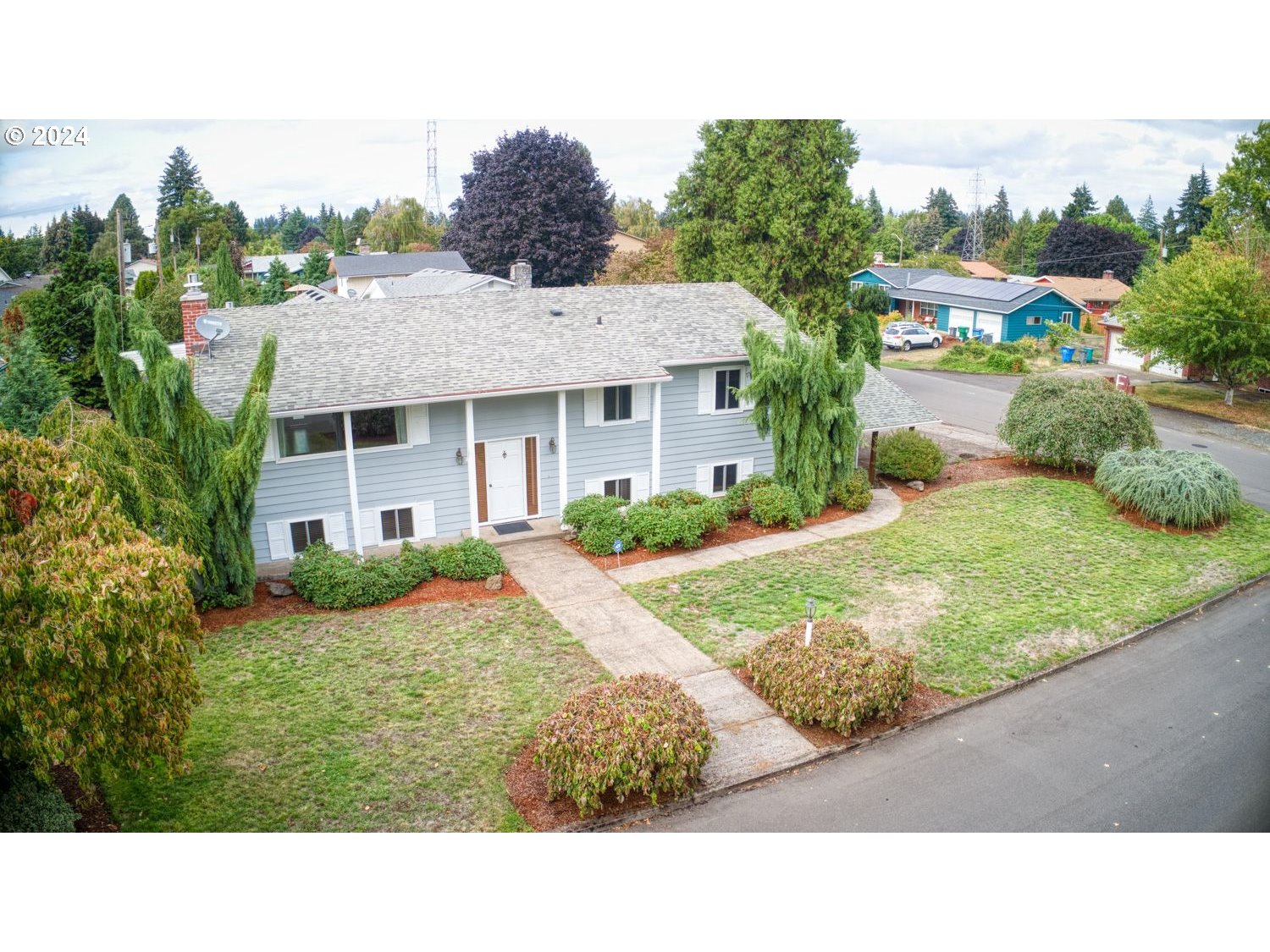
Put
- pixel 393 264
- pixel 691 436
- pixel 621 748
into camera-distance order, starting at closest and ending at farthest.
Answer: pixel 621 748 → pixel 691 436 → pixel 393 264

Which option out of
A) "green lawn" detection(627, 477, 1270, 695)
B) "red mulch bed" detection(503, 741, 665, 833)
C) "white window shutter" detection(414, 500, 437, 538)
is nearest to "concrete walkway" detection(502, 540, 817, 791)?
"green lawn" detection(627, 477, 1270, 695)

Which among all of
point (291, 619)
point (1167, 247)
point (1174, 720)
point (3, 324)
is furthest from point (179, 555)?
point (1167, 247)

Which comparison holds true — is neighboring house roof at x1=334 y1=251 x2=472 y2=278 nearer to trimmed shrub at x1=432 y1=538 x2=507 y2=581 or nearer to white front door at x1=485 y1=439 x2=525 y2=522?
white front door at x1=485 y1=439 x2=525 y2=522

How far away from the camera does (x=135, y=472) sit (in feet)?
35.2

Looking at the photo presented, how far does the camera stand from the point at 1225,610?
1427 centimetres

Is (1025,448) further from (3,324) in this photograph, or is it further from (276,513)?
(3,324)

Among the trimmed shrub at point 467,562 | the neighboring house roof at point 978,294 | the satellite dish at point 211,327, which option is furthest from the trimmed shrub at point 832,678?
the neighboring house roof at point 978,294

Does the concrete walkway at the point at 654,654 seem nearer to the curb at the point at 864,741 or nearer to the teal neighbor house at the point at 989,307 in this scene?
the curb at the point at 864,741

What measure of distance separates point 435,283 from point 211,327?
20.8m

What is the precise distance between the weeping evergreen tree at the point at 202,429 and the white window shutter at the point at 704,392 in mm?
8063

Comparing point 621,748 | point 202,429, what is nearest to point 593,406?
point 202,429

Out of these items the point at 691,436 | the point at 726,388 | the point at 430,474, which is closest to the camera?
the point at 430,474

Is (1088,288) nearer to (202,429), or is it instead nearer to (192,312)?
(192,312)

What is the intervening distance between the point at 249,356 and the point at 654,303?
8045 mm
